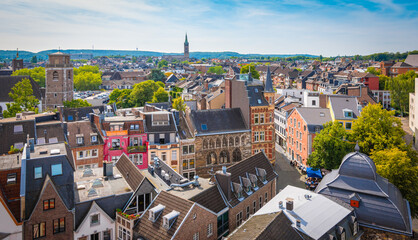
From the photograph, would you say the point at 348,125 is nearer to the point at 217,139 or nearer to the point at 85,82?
the point at 217,139

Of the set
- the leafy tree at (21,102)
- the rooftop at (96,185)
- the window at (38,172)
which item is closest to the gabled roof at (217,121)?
the rooftop at (96,185)

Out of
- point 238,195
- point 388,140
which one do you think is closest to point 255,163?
point 238,195

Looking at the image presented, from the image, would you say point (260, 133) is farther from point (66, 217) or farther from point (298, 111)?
point (66, 217)

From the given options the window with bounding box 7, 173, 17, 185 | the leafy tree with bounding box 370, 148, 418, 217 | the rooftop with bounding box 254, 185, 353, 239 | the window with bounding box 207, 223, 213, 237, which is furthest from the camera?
the leafy tree with bounding box 370, 148, 418, 217

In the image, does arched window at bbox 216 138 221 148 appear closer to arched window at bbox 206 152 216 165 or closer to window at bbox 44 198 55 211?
arched window at bbox 206 152 216 165

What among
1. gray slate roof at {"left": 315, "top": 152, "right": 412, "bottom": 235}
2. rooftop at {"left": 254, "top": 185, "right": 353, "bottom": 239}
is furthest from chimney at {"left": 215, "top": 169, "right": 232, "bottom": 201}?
gray slate roof at {"left": 315, "top": 152, "right": 412, "bottom": 235}

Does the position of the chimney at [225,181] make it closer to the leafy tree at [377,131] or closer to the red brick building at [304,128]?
the leafy tree at [377,131]
